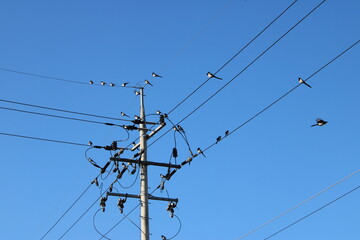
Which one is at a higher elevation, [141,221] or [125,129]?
[125,129]

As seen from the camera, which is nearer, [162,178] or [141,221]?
[141,221]

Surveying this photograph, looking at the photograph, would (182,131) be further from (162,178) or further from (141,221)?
(141,221)

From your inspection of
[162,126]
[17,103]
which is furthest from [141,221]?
[17,103]

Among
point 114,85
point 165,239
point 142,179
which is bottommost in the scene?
point 165,239

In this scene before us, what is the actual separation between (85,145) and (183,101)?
3.24 meters

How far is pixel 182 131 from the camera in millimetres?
18984

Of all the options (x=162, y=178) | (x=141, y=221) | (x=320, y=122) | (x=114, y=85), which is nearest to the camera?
(x=320, y=122)

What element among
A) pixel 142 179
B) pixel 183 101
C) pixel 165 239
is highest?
pixel 183 101

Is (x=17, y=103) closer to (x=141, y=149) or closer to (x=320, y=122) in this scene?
(x=141, y=149)

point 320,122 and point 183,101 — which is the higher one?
point 183,101

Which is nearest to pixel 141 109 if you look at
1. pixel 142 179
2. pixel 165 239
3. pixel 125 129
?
pixel 125 129

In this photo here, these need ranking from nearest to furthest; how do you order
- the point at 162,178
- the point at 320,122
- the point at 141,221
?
the point at 320,122
the point at 141,221
the point at 162,178

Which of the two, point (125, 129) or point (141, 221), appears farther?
point (125, 129)

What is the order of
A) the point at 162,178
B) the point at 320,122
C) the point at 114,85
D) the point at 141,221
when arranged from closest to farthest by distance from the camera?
the point at 320,122, the point at 141,221, the point at 162,178, the point at 114,85
